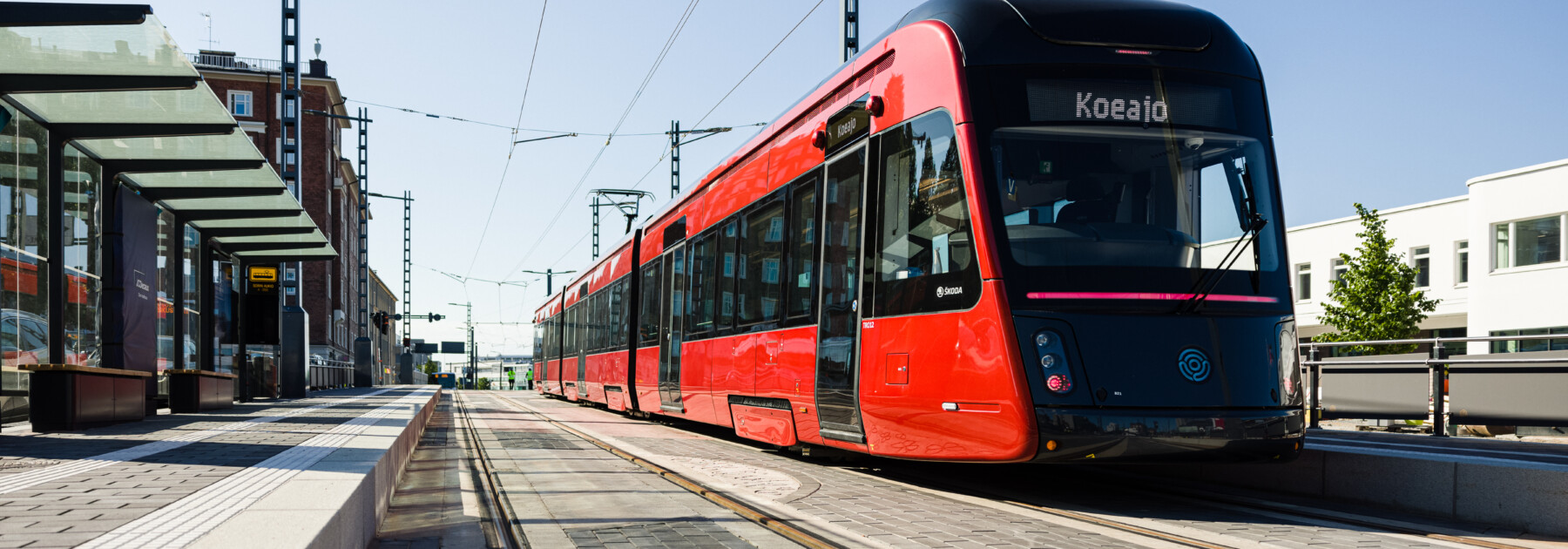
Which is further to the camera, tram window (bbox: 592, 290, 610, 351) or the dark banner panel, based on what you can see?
tram window (bbox: 592, 290, 610, 351)

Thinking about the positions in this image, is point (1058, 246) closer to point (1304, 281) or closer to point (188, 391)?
point (188, 391)

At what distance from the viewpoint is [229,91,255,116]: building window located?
65.9m

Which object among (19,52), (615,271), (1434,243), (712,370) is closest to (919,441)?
(712,370)

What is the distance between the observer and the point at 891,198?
8.95 m

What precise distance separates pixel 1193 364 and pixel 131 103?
10.2 metres

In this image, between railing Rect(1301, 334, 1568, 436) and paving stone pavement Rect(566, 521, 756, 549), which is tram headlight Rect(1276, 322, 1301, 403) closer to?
paving stone pavement Rect(566, 521, 756, 549)

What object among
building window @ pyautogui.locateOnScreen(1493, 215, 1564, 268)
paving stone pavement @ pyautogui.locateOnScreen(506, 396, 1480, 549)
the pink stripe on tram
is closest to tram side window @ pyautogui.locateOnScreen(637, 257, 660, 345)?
paving stone pavement @ pyautogui.locateOnScreen(506, 396, 1480, 549)

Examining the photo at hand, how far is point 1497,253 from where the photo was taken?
3838 centimetres

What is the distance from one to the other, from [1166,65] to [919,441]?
3003 millimetres

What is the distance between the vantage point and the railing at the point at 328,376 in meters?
39.5

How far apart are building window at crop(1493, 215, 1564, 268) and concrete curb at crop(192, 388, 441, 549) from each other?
3767 centimetres

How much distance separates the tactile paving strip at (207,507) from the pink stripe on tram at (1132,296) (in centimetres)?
444

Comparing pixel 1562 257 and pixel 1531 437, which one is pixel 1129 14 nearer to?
pixel 1531 437

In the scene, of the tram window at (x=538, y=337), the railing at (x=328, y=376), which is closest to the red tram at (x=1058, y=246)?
the tram window at (x=538, y=337)
